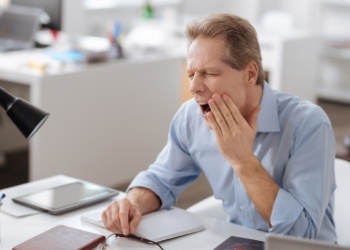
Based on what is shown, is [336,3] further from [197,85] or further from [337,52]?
[197,85]

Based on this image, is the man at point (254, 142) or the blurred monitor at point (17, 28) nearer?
the man at point (254, 142)

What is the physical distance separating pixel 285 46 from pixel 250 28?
275cm

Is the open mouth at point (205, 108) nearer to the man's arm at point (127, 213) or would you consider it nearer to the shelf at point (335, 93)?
the man's arm at point (127, 213)

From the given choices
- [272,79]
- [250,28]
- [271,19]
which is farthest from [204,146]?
A: [271,19]

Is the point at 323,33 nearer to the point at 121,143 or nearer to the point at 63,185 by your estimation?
the point at 121,143

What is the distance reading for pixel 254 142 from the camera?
186cm

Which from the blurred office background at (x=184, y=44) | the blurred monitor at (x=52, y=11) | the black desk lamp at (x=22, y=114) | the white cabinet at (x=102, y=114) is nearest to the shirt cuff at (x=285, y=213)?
the black desk lamp at (x=22, y=114)

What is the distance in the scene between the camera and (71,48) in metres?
3.89

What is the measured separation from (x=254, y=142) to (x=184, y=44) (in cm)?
281

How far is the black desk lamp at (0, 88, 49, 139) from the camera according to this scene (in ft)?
5.00

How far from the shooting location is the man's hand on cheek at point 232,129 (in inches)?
68.4

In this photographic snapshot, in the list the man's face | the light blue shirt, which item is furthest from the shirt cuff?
the man's face

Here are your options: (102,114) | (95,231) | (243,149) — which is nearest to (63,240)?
(95,231)

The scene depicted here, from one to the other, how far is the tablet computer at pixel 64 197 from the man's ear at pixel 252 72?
0.49 meters
